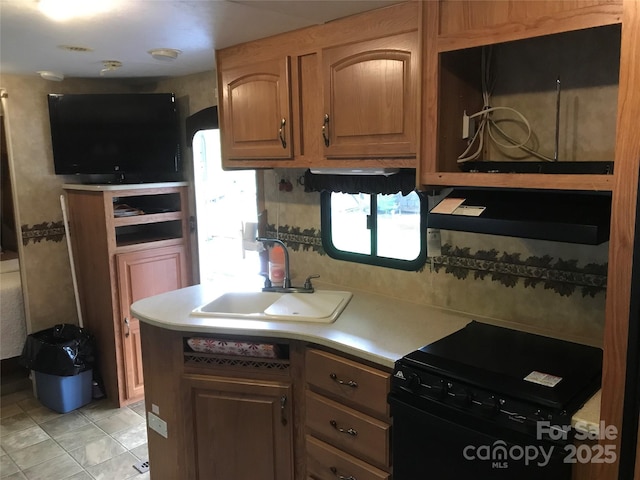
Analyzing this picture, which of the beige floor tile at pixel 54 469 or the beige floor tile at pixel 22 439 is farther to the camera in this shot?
the beige floor tile at pixel 22 439

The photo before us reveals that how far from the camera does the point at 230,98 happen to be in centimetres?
264

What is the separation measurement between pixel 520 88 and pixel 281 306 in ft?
4.51

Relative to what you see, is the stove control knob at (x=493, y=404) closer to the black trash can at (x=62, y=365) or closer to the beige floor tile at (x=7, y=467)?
the beige floor tile at (x=7, y=467)

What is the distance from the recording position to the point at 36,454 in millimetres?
3094

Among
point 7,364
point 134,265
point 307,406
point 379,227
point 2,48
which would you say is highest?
point 2,48

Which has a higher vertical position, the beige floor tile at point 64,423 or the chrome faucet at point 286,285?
the chrome faucet at point 286,285

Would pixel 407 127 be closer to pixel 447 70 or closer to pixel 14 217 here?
pixel 447 70

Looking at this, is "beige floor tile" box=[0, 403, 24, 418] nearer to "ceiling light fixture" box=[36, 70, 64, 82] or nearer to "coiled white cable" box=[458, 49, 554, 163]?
"ceiling light fixture" box=[36, 70, 64, 82]

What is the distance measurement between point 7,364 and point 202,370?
2426mm

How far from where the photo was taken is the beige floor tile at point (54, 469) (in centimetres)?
288

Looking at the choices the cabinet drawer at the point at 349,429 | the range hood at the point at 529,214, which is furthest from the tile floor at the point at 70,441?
the range hood at the point at 529,214

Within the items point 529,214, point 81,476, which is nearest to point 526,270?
point 529,214

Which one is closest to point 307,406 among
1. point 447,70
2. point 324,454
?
point 324,454

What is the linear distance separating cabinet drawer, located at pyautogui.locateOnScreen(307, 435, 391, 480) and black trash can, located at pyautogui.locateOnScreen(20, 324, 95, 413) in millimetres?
2121
